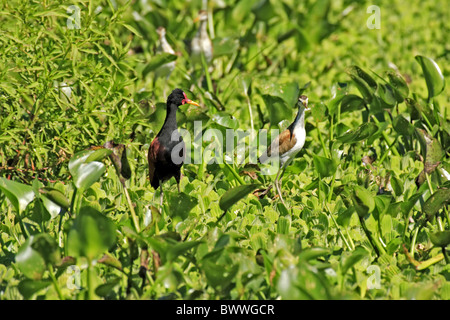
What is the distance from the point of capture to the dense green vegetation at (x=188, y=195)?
113 inches

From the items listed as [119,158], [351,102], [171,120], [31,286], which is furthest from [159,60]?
[31,286]

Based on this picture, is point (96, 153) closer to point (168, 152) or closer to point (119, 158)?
point (119, 158)

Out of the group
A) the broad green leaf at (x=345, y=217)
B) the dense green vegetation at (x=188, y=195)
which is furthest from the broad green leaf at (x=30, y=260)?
the broad green leaf at (x=345, y=217)

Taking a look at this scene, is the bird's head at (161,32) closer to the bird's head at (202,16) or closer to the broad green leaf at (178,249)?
the bird's head at (202,16)

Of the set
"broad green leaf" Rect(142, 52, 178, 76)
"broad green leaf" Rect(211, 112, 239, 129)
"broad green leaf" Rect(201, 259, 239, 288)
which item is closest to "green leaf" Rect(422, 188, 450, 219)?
"broad green leaf" Rect(201, 259, 239, 288)

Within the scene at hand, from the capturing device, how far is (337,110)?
467cm

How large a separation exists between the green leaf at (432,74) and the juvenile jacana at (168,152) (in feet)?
5.03

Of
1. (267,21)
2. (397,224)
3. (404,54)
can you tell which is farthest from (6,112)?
(404,54)

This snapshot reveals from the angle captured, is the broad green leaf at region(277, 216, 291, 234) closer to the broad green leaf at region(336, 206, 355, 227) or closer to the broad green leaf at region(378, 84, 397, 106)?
the broad green leaf at region(336, 206, 355, 227)

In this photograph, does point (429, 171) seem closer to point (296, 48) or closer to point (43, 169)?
point (43, 169)

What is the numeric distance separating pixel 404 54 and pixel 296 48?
114 cm

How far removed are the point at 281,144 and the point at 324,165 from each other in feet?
1.49

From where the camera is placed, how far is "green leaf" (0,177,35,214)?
10.4 feet

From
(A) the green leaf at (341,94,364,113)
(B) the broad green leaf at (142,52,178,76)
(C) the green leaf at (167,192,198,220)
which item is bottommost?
(C) the green leaf at (167,192,198,220)
